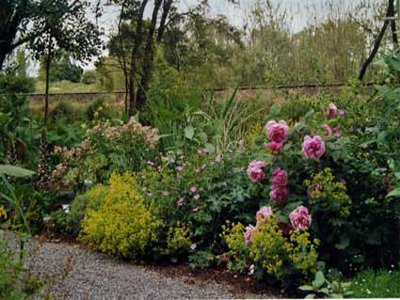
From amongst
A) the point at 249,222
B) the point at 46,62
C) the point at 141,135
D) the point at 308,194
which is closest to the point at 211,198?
the point at 249,222

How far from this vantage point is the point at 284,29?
321 centimetres

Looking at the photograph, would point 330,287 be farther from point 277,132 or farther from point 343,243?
point 277,132

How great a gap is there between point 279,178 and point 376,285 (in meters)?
0.62

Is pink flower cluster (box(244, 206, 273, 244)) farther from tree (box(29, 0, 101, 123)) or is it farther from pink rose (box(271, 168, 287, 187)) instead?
tree (box(29, 0, 101, 123))

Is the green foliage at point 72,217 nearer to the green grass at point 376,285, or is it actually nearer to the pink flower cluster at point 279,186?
the pink flower cluster at point 279,186

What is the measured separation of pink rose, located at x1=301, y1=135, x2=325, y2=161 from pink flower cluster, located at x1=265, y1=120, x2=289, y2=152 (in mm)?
110

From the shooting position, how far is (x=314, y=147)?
2562 mm

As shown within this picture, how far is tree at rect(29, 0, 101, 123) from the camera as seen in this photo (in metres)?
3.40

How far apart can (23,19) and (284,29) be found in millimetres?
1416

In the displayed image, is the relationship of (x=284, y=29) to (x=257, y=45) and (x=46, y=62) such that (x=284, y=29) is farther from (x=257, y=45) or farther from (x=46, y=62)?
(x=46, y=62)

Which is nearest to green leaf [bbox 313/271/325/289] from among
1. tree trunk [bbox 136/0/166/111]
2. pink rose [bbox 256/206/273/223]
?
pink rose [bbox 256/206/273/223]

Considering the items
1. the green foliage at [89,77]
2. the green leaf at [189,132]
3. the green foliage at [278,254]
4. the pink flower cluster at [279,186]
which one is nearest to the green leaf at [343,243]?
the green foliage at [278,254]

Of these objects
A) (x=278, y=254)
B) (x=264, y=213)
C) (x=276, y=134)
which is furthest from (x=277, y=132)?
(x=278, y=254)

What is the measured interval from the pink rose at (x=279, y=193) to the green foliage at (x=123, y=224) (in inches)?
21.8
